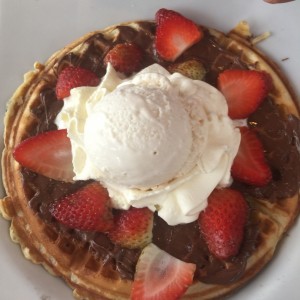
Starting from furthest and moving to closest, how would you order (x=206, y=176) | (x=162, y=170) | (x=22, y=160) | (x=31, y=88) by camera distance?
1. (x=31, y=88)
2. (x=22, y=160)
3. (x=206, y=176)
4. (x=162, y=170)

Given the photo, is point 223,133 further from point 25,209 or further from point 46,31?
point 46,31

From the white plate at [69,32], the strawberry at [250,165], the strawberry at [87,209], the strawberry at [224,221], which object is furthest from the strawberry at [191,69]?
the strawberry at [87,209]

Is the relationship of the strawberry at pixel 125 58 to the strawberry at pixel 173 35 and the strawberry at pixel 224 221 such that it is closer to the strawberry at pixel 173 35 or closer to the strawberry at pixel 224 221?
the strawberry at pixel 173 35

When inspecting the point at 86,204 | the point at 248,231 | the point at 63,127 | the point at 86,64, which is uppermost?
the point at 86,64

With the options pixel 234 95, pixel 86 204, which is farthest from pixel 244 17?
pixel 86 204

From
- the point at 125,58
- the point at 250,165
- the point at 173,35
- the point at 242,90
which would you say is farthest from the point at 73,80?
the point at 250,165

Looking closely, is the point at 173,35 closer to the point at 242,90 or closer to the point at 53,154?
the point at 242,90
